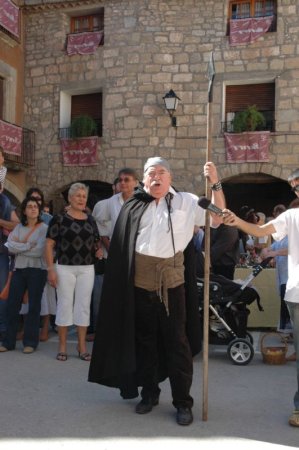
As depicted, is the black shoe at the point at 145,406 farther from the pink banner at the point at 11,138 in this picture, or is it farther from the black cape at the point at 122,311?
the pink banner at the point at 11,138

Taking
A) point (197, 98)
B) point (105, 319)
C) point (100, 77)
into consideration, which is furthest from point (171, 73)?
point (105, 319)

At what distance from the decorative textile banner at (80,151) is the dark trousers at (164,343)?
988 centimetres

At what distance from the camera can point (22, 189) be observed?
541 inches

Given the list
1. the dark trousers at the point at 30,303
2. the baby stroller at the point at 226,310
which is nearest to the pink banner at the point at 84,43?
the dark trousers at the point at 30,303

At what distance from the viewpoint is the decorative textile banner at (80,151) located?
42.7ft

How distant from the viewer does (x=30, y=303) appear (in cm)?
534

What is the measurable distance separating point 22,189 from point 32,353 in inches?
358

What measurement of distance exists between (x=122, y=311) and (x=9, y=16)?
11491 millimetres

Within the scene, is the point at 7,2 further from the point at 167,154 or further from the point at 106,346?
the point at 106,346

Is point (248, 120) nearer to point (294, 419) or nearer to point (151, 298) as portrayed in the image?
point (151, 298)

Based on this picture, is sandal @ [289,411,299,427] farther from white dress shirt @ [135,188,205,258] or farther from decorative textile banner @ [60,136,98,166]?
decorative textile banner @ [60,136,98,166]

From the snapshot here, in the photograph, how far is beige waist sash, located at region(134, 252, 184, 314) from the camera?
133 inches

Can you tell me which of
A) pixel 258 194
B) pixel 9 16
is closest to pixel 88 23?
pixel 9 16

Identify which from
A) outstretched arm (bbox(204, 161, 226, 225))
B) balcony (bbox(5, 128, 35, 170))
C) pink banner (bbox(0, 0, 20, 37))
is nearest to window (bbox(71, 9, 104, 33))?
pink banner (bbox(0, 0, 20, 37))
